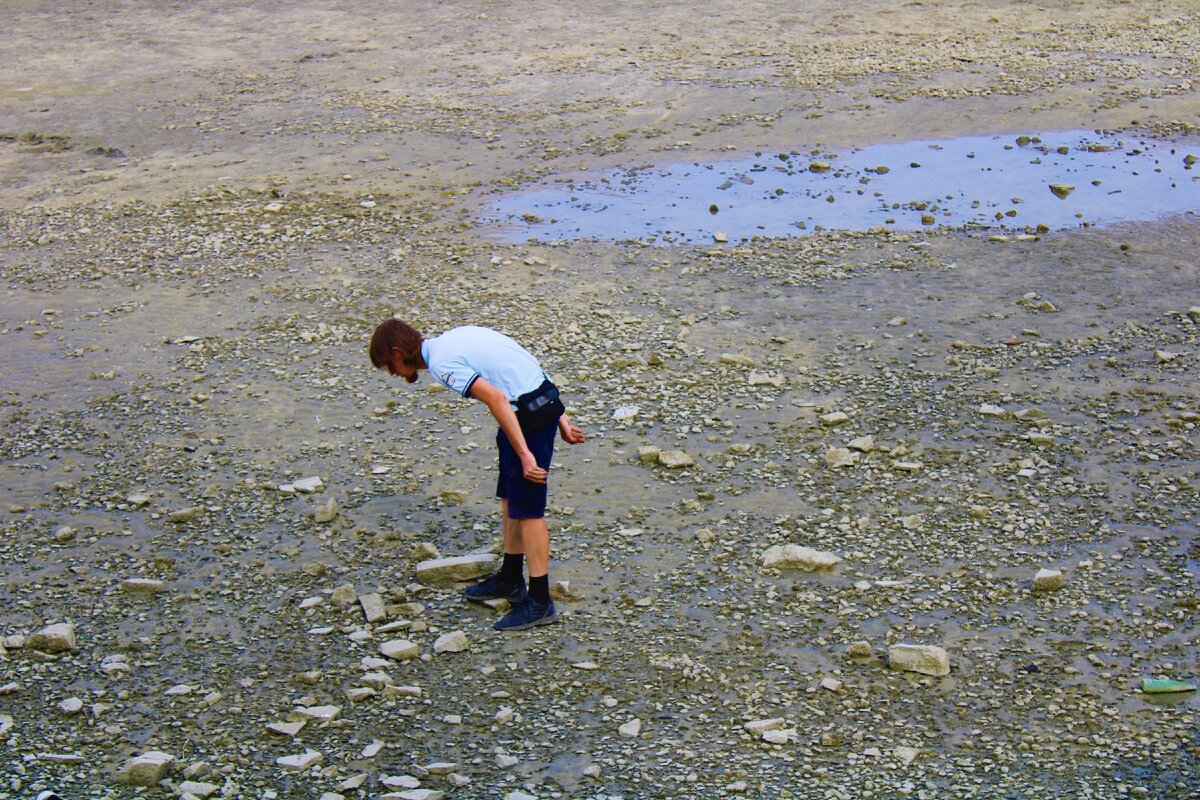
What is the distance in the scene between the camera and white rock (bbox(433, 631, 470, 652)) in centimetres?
562

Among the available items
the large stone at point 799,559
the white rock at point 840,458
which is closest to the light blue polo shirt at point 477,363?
the large stone at point 799,559

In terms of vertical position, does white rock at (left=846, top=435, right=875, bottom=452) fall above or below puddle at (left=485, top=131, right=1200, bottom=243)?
below

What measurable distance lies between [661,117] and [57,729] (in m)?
10.2

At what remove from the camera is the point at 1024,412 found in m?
7.62

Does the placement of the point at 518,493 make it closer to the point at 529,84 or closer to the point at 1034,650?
the point at 1034,650

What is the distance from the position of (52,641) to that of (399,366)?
2018 mm

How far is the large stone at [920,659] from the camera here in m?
5.35

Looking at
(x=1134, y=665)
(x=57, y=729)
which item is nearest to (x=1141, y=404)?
(x=1134, y=665)

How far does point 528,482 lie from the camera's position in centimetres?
562

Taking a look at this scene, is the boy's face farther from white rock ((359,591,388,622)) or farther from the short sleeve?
white rock ((359,591,388,622))

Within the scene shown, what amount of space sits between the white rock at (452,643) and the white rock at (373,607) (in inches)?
13.6

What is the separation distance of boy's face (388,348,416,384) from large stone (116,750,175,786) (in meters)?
1.81

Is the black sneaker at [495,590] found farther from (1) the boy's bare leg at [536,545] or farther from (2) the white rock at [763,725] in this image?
(2) the white rock at [763,725]

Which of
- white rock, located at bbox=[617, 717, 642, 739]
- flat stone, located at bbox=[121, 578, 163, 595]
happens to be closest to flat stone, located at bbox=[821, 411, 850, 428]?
white rock, located at bbox=[617, 717, 642, 739]
